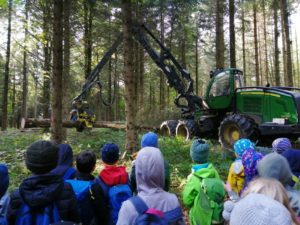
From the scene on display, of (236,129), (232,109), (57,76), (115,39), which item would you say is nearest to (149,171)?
(57,76)

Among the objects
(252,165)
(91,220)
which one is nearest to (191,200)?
(252,165)

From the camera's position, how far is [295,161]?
4234mm

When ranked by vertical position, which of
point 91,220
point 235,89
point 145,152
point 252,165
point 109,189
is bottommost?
point 91,220

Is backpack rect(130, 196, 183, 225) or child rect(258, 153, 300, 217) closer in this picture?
backpack rect(130, 196, 183, 225)

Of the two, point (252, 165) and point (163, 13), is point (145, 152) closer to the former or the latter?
point (252, 165)

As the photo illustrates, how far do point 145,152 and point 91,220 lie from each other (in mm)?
1430

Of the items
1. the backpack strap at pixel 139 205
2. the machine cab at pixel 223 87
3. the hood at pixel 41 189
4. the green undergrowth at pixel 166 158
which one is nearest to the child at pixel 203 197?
the backpack strap at pixel 139 205

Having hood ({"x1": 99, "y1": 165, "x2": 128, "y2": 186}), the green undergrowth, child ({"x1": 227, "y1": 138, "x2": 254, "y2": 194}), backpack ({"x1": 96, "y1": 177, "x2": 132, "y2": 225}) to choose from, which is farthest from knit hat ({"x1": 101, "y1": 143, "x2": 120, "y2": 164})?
the green undergrowth

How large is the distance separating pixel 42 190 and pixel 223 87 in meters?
11.3

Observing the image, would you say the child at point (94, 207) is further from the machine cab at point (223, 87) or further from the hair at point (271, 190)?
the machine cab at point (223, 87)

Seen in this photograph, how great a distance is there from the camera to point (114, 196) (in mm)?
3799

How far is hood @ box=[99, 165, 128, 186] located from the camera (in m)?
3.89

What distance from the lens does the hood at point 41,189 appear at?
109 inches

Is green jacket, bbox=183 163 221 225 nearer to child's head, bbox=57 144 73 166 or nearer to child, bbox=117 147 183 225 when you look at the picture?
child, bbox=117 147 183 225
